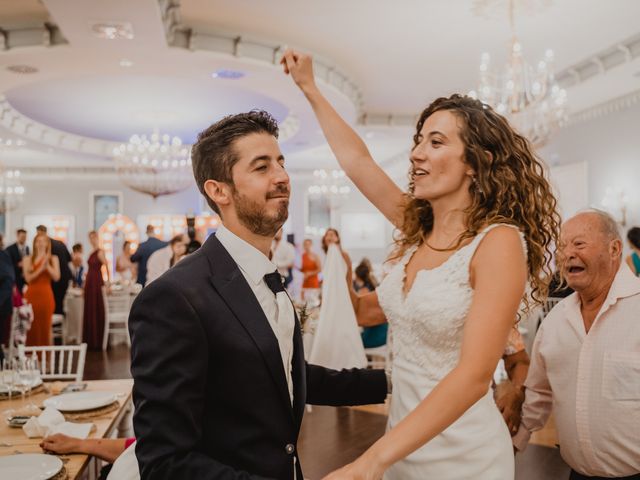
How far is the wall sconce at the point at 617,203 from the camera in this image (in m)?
7.42

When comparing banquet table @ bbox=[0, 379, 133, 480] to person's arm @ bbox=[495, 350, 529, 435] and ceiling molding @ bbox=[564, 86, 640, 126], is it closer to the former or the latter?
person's arm @ bbox=[495, 350, 529, 435]

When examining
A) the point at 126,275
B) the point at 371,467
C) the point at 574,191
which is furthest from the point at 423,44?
the point at 126,275

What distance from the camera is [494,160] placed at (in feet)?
4.77

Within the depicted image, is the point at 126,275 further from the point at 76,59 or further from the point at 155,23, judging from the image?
the point at 155,23

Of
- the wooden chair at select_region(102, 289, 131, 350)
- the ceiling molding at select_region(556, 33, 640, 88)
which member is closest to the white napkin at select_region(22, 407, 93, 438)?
the ceiling molding at select_region(556, 33, 640, 88)

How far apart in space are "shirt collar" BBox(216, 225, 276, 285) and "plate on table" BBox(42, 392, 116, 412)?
1.40 m

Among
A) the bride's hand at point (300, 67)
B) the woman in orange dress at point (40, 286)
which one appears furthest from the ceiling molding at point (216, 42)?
the bride's hand at point (300, 67)

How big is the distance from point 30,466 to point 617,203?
25.1ft

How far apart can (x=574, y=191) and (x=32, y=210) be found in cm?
1217

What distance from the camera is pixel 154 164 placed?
30.1ft

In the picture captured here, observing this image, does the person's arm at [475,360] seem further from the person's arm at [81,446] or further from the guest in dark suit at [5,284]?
the guest in dark suit at [5,284]

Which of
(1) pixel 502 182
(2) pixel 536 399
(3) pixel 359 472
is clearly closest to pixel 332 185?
(2) pixel 536 399

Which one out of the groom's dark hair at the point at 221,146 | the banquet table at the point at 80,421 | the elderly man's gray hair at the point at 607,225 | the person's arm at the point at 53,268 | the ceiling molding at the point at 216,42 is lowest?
the banquet table at the point at 80,421

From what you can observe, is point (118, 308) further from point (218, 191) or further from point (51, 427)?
point (218, 191)
